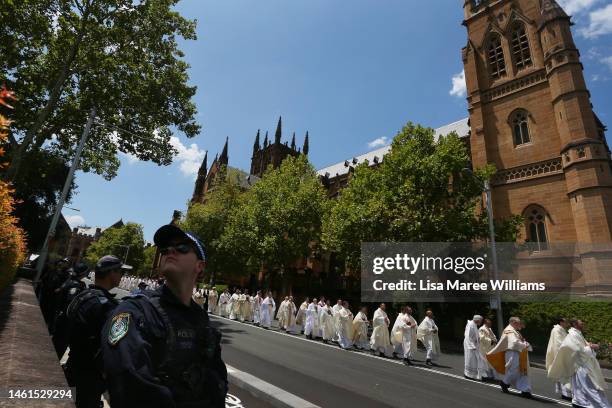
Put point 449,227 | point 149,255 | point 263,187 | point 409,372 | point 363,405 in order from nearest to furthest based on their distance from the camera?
point 363,405, point 409,372, point 449,227, point 263,187, point 149,255

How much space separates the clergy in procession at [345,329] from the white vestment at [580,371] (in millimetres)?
8110

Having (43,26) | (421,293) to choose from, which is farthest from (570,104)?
(43,26)

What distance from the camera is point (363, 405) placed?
627 centimetres

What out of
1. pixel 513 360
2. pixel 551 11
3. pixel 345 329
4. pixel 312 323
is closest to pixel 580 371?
pixel 513 360

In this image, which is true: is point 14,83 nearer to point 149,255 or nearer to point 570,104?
point 570,104

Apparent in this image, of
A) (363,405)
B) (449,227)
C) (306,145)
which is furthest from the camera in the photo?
(306,145)

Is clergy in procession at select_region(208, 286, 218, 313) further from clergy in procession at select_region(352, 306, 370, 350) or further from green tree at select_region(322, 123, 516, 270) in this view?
clergy in procession at select_region(352, 306, 370, 350)

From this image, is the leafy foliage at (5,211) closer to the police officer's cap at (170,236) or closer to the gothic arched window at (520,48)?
the police officer's cap at (170,236)

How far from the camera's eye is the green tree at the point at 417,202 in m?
19.8

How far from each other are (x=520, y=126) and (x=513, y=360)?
24.9 metres

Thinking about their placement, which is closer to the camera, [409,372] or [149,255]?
[409,372]

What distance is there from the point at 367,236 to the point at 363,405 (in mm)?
14930

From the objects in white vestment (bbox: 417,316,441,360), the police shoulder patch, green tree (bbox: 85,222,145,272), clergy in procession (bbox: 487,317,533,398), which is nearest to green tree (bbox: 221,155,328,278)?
white vestment (bbox: 417,316,441,360)

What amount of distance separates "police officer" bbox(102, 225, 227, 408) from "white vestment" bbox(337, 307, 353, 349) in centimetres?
1480
